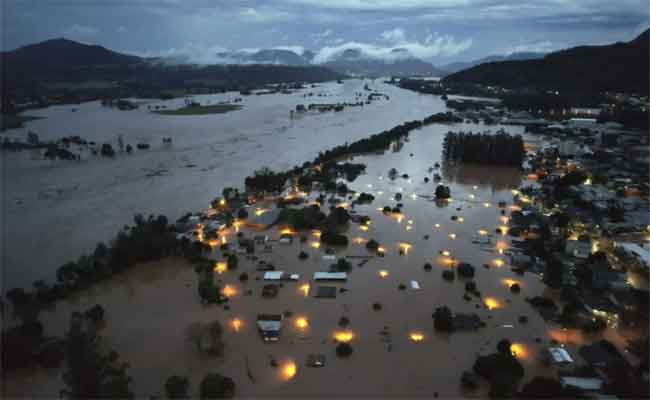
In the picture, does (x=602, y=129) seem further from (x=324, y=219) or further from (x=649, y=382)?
(x=649, y=382)

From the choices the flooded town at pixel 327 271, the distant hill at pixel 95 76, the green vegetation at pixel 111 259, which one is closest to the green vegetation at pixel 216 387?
the flooded town at pixel 327 271

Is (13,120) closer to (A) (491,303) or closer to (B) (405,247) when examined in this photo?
(B) (405,247)

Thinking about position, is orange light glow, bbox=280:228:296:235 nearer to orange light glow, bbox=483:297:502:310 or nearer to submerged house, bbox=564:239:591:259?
orange light glow, bbox=483:297:502:310

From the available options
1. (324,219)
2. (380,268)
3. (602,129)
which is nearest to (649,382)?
(380,268)

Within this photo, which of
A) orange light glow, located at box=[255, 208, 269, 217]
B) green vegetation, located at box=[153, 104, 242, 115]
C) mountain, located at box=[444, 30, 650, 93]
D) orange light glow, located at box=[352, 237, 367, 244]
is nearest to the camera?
orange light glow, located at box=[352, 237, 367, 244]

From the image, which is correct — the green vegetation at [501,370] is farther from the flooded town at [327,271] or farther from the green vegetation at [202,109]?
the green vegetation at [202,109]

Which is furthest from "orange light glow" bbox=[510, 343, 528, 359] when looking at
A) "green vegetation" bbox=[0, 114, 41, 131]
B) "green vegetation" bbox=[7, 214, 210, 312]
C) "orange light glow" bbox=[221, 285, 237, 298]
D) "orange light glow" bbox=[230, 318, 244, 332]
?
"green vegetation" bbox=[0, 114, 41, 131]

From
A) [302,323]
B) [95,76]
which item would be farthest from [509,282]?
[95,76]
